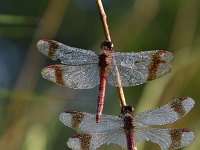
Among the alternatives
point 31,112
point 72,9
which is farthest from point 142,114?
point 72,9

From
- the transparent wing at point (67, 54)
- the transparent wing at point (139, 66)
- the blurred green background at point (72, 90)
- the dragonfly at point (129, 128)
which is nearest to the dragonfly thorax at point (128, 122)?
the dragonfly at point (129, 128)

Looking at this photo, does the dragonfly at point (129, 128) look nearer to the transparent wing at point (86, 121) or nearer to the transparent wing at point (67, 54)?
the transparent wing at point (86, 121)

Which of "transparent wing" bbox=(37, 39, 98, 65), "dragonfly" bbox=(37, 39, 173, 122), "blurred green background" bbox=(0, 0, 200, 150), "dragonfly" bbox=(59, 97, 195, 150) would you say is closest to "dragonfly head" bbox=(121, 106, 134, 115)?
"dragonfly" bbox=(59, 97, 195, 150)

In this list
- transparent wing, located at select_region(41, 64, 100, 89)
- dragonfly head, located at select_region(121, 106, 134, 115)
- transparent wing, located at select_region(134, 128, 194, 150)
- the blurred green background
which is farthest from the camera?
the blurred green background

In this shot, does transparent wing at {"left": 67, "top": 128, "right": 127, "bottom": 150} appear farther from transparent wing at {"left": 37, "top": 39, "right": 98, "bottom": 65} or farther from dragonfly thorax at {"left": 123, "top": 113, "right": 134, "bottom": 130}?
transparent wing at {"left": 37, "top": 39, "right": 98, "bottom": 65}

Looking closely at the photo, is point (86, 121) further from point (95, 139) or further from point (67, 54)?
point (67, 54)

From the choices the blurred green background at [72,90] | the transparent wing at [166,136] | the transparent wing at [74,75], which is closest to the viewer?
the transparent wing at [166,136]

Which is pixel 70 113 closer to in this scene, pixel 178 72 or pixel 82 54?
pixel 82 54
